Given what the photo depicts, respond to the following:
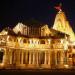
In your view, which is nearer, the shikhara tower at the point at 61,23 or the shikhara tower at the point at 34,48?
the shikhara tower at the point at 34,48

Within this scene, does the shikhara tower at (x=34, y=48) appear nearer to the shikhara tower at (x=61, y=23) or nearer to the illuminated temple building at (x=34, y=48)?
the illuminated temple building at (x=34, y=48)

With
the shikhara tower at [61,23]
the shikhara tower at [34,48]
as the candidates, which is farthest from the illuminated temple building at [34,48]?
the shikhara tower at [61,23]

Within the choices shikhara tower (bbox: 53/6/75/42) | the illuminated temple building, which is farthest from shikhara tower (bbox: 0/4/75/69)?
shikhara tower (bbox: 53/6/75/42)

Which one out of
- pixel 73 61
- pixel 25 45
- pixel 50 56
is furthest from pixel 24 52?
pixel 73 61

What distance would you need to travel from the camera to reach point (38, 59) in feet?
314

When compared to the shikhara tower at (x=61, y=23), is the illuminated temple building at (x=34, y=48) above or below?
below

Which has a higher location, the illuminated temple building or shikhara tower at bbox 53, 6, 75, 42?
shikhara tower at bbox 53, 6, 75, 42

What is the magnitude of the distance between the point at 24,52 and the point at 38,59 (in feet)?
15.2

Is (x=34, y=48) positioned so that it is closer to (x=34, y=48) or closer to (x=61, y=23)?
(x=34, y=48)

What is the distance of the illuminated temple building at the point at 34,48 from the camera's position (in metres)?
91.0

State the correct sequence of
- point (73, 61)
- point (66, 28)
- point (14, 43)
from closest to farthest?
1. point (14, 43)
2. point (73, 61)
3. point (66, 28)

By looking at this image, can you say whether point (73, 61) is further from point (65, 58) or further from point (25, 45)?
point (25, 45)

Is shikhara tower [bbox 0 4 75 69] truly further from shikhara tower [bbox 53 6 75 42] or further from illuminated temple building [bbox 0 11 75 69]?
shikhara tower [bbox 53 6 75 42]

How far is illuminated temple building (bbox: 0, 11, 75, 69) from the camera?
91.0 metres
